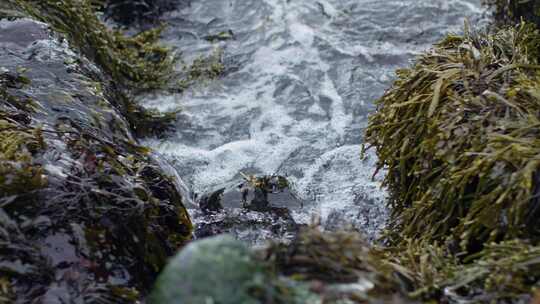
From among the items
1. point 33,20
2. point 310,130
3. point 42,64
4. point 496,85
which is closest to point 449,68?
point 496,85

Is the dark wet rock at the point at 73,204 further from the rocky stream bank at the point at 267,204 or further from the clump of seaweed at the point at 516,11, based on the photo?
the clump of seaweed at the point at 516,11

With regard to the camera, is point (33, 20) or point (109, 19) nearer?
point (33, 20)

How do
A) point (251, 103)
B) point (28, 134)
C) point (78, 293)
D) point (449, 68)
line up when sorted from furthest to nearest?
point (251, 103)
point (449, 68)
point (28, 134)
point (78, 293)

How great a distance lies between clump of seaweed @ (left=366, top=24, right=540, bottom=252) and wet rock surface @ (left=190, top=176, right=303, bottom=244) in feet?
2.39

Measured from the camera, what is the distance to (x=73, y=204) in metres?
2.91

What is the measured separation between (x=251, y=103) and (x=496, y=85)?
8.61ft

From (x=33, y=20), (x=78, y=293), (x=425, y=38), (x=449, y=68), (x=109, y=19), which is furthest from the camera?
(x=109, y=19)

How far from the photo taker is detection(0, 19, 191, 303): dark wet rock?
267 cm

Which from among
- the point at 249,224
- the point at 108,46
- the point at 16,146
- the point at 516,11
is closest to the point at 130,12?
the point at 108,46

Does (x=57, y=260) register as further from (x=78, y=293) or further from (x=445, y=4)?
(x=445, y=4)

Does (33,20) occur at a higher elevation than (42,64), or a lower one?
higher

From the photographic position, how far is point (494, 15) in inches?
217

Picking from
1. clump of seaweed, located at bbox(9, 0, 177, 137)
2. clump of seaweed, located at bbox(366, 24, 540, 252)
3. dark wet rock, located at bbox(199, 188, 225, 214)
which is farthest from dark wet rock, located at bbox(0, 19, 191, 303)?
clump of seaweed, located at bbox(366, 24, 540, 252)

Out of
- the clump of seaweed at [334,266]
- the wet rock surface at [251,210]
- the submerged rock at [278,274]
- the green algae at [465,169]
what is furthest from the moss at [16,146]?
the green algae at [465,169]
